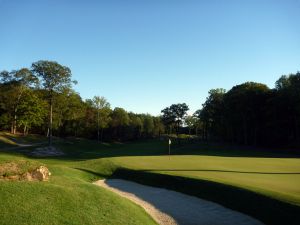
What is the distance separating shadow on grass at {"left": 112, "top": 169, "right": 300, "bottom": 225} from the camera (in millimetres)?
16109

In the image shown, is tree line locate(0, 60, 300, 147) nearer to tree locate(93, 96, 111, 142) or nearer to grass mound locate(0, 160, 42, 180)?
tree locate(93, 96, 111, 142)

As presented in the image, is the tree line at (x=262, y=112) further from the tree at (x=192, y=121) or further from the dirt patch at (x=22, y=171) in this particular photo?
the dirt patch at (x=22, y=171)

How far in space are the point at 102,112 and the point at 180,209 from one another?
85126mm

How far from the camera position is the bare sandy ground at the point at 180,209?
17.1 m

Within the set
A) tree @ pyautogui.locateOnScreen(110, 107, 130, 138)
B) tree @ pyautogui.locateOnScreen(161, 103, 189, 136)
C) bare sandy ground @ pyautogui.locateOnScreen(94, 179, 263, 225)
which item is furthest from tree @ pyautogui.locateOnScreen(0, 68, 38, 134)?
bare sandy ground @ pyautogui.locateOnScreen(94, 179, 263, 225)

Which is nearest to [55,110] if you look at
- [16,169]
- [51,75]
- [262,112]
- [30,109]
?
[30,109]

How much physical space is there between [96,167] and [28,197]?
1983 cm

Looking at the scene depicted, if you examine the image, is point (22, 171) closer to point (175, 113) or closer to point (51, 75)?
point (51, 75)

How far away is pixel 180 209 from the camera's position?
19.6m

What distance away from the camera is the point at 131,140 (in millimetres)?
118500

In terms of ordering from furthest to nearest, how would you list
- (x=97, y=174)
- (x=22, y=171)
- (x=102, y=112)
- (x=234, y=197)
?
(x=102, y=112)
(x=97, y=174)
(x=234, y=197)
(x=22, y=171)

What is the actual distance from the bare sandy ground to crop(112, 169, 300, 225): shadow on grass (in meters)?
0.53

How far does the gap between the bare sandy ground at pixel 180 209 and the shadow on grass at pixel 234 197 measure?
526mm

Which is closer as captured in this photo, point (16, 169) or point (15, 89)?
point (16, 169)
